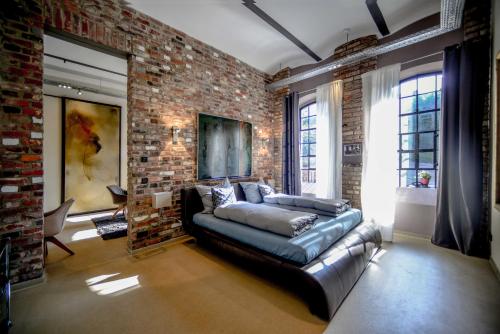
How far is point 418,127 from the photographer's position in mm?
3902

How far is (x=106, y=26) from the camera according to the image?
2842 mm

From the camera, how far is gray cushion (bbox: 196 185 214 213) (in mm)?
3451

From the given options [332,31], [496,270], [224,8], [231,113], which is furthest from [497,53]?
[231,113]

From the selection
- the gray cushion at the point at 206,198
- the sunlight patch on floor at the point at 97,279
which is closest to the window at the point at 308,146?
the gray cushion at the point at 206,198

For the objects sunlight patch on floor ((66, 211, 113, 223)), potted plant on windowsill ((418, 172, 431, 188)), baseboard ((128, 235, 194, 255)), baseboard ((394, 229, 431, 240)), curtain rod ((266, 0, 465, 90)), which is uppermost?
curtain rod ((266, 0, 465, 90))

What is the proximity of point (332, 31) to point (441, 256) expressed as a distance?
13.1ft

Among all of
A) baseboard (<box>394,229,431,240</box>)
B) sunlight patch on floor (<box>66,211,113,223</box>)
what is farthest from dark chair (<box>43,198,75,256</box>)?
baseboard (<box>394,229,431,240</box>)

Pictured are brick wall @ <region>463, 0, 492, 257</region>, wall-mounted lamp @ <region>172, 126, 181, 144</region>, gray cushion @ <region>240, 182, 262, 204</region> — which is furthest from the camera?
gray cushion @ <region>240, 182, 262, 204</region>

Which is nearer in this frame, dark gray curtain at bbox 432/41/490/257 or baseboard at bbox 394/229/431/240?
dark gray curtain at bbox 432/41/490/257

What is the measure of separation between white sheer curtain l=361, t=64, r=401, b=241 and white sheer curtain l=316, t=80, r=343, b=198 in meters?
0.48

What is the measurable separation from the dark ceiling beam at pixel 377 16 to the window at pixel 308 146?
1967mm

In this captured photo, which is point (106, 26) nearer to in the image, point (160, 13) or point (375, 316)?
point (160, 13)

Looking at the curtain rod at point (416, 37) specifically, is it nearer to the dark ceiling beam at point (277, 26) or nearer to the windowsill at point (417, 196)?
the dark ceiling beam at point (277, 26)

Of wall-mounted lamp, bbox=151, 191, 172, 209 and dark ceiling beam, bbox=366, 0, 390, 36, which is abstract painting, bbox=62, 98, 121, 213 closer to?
wall-mounted lamp, bbox=151, 191, 172, 209
